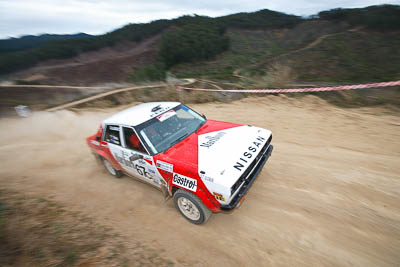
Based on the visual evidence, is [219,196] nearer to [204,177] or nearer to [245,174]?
[204,177]

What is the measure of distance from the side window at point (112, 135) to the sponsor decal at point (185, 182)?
1.58m

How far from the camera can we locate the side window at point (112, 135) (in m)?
4.00

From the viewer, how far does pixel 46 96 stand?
40.3 feet

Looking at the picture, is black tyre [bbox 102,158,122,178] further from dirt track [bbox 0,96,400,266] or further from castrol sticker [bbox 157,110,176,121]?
castrol sticker [bbox 157,110,176,121]

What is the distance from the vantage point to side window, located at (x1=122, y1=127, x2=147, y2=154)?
11.8ft

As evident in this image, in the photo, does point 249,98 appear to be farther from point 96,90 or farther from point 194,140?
point 96,90

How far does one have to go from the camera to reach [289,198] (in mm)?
3484

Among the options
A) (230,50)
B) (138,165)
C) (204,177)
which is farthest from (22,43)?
(204,177)

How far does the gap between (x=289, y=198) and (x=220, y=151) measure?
1.49 m

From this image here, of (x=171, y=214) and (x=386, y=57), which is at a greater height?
(x=386, y=57)

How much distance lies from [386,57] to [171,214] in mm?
44230

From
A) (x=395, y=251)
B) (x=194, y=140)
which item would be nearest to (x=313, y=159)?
(x=395, y=251)

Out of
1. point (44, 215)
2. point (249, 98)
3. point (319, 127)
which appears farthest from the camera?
point (249, 98)

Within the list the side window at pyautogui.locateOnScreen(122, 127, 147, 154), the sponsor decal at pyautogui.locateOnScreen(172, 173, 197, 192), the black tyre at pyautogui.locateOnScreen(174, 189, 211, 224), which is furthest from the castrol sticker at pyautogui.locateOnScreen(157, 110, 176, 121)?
the black tyre at pyautogui.locateOnScreen(174, 189, 211, 224)
